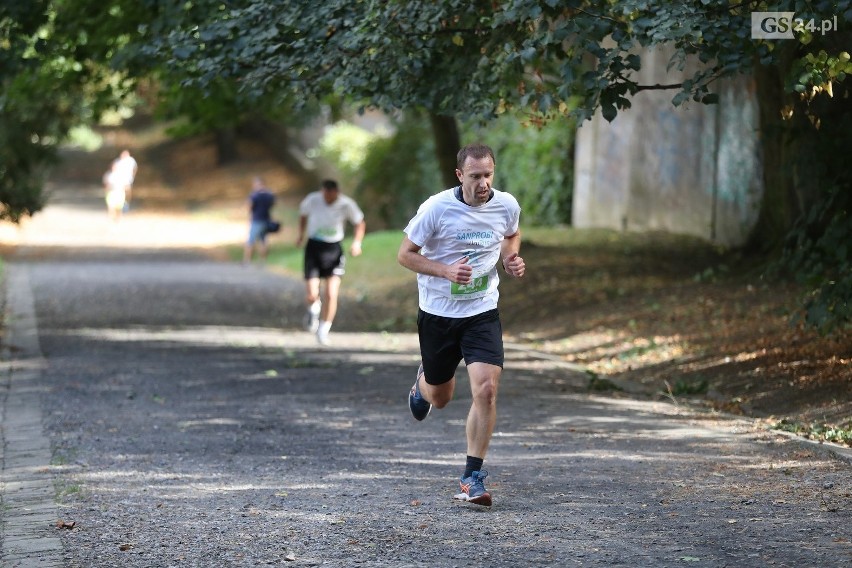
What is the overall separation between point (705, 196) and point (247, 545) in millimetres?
15129

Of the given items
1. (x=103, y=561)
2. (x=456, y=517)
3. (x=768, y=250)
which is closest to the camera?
(x=103, y=561)

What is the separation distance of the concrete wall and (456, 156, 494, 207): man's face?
38.8 ft

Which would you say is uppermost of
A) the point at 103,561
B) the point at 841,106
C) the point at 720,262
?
the point at 841,106

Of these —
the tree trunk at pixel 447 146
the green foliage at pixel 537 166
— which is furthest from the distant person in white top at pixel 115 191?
the tree trunk at pixel 447 146

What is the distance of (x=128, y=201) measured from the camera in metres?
43.2

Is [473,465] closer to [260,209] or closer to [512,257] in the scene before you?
[512,257]

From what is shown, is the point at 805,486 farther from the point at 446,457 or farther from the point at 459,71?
the point at 459,71

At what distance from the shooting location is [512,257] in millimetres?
7227

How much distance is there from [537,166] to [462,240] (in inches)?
787

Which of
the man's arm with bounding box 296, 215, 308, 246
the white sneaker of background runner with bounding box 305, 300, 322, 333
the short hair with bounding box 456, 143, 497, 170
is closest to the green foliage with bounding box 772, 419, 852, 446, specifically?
the short hair with bounding box 456, 143, 497, 170

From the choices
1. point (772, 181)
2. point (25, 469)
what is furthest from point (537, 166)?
point (25, 469)

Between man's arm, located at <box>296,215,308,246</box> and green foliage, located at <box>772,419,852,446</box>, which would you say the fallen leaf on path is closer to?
green foliage, located at <box>772,419,852,446</box>

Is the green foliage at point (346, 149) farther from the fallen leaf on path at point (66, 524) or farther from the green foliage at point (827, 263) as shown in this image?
the fallen leaf on path at point (66, 524)

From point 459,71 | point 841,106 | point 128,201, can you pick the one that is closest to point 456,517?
point 459,71
